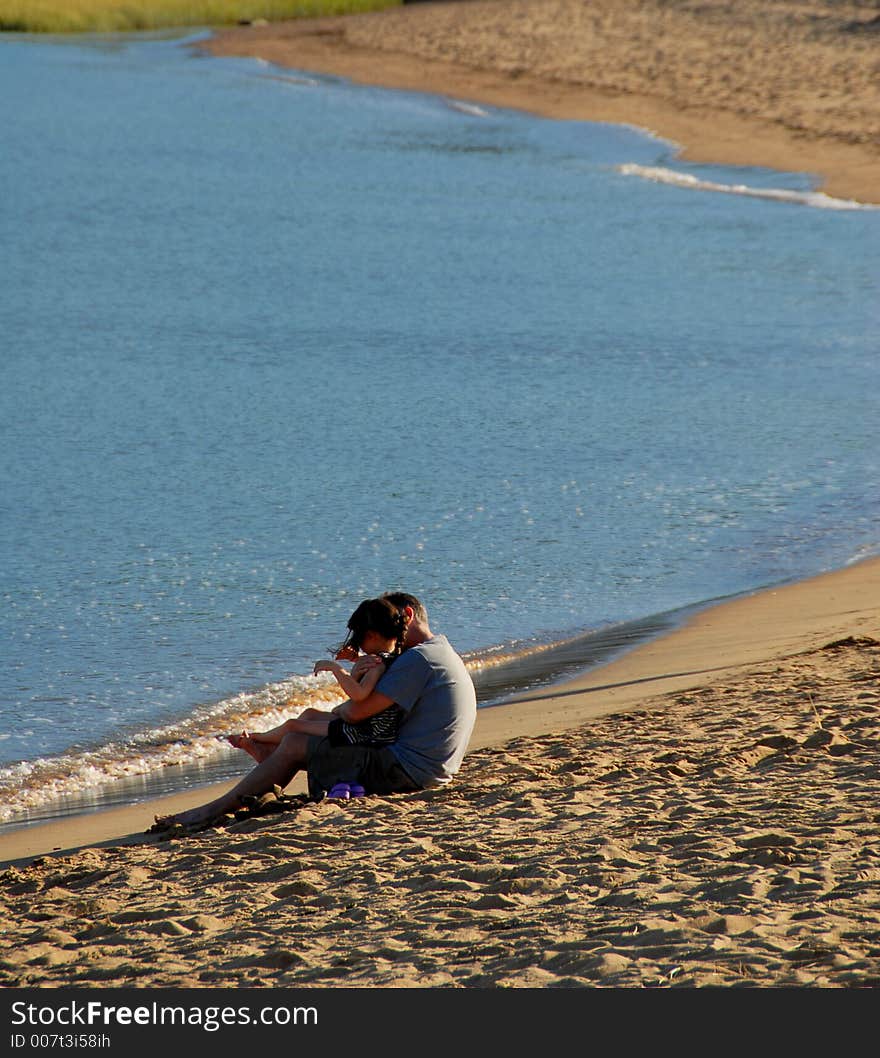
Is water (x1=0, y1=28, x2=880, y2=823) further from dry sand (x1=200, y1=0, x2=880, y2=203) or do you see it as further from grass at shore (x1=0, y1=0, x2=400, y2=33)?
grass at shore (x1=0, y1=0, x2=400, y2=33)

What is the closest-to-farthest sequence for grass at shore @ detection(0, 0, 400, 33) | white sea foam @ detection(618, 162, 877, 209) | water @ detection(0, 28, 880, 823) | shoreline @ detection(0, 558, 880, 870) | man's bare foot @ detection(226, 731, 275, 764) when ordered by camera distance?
man's bare foot @ detection(226, 731, 275, 764), shoreline @ detection(0, 558, 880, 870), water @ detection(0, 28, 880, 823), white sea foam @ detection(618, 162, 877, 209), grass at shore @ detection(0, 0, 400, 33)

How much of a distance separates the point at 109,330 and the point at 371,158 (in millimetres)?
13383

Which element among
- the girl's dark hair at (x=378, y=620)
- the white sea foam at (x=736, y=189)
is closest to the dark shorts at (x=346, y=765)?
the girl's dark hair at (x=378, y=620)

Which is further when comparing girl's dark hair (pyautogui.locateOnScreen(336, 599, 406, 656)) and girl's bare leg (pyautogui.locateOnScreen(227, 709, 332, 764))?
girl's bare leg (pyautogui.locateOnScreen(227, 709, 332, 764))

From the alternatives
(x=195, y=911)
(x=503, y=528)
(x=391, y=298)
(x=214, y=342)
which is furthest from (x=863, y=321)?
(x=195, y=911)

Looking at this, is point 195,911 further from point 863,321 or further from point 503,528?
point 863,321

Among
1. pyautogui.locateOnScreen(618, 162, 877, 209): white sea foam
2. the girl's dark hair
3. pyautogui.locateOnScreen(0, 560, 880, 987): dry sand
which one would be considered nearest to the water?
pyautogui.locateOnScreen(618, 162, 877, 209): white sea foam

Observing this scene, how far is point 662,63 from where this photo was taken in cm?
4009

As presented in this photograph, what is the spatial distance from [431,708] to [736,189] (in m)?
23.5

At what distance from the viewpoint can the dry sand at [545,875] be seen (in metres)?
4.66

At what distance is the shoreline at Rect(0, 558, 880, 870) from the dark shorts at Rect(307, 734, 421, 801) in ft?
0.90

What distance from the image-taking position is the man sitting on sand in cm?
647

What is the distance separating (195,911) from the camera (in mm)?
5367

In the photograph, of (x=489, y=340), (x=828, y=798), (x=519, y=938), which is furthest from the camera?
(x=489, y=340)
